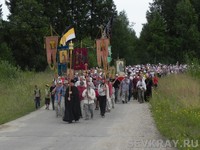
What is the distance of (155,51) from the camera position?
76625 millimetres

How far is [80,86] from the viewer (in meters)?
22.3

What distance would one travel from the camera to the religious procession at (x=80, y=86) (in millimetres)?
20094

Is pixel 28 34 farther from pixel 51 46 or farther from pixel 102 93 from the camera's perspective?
pixel 102 93

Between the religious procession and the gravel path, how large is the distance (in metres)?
0.70

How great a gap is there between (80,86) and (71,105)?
2751 mm

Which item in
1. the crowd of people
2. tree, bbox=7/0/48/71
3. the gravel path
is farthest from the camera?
tree, bbox=7/0/48/71

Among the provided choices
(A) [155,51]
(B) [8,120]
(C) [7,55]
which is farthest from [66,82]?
(A) [155,51]

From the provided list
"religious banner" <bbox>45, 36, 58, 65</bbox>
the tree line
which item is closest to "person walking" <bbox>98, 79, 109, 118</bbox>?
"religious banner" <bbox>45, 36, 58, 65</bbox>

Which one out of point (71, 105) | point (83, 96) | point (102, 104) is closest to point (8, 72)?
point (102, 104)

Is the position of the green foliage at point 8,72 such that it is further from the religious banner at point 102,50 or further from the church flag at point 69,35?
the church flag at point 69,35

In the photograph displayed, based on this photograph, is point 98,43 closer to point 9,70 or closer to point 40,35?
point 9,70

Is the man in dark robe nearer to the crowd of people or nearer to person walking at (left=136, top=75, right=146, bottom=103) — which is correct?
the crowd of people

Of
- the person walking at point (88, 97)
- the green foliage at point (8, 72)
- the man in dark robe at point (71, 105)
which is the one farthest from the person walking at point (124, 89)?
the green foliage at point (8, 72)

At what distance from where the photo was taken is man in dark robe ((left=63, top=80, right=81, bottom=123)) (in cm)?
1942
